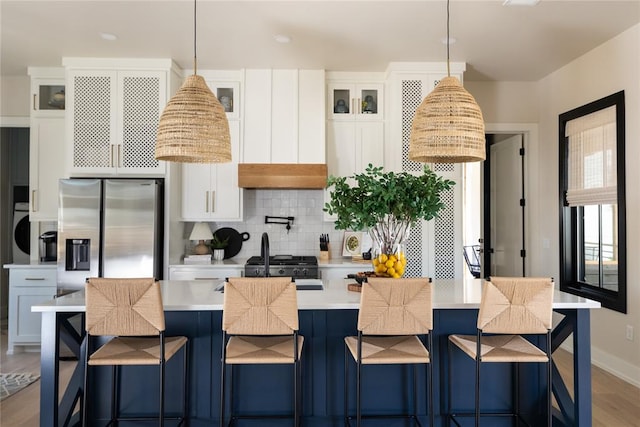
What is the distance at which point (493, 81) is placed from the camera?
15.5 ft

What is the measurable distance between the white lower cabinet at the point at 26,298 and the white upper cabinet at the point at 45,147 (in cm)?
59

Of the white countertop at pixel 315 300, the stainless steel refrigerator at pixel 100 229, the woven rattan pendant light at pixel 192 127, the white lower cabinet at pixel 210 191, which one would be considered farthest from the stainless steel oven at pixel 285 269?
the woven rattan pendant light at pixel 192 127

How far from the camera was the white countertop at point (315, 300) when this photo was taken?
213 cm

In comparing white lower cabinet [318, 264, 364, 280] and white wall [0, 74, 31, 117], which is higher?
white wall [0, 74, 31, 117]

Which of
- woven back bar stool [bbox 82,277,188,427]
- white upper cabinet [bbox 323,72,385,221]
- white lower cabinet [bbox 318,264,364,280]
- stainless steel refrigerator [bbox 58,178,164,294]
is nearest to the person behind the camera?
woven back bar stool [bbox 82,277,188,427]

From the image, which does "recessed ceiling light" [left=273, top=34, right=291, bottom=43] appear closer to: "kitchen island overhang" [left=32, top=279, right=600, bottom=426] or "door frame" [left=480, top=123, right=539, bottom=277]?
"kitchen island overhang" [left=32, top=279, right=600, bottom=426]

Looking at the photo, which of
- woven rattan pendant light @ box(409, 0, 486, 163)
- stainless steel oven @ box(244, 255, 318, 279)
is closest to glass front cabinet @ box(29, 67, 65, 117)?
stainless steel oven @ box(244, 255, 318, 279)

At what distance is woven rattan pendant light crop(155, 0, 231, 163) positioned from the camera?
7.28ft

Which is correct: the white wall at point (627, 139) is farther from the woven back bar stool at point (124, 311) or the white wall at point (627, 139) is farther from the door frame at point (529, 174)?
the woven back bar stool at point (124, 311)

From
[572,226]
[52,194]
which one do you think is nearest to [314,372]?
[572,226]

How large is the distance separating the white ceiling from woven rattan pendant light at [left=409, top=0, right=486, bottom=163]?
116cm

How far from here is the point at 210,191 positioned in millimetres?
4316

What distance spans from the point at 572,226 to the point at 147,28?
14.6 ft

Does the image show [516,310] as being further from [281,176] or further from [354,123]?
[354,123]
